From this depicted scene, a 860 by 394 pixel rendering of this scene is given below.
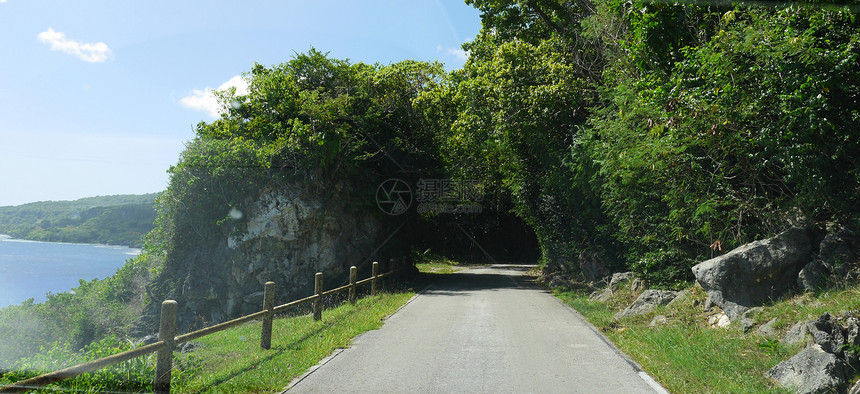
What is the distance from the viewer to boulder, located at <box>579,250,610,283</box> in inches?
711

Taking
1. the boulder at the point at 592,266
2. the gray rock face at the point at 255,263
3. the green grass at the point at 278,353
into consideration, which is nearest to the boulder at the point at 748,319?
the green grass at the point at 278,353

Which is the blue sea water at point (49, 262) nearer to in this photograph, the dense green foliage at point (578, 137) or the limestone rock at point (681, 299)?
the dense green foliage at point (578, 137)

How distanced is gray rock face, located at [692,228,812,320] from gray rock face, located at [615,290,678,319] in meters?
2.16

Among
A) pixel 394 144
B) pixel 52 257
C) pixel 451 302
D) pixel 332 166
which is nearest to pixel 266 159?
pixel 332 166

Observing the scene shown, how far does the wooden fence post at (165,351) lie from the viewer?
19.9ft

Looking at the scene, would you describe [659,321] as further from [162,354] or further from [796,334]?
[162,354]

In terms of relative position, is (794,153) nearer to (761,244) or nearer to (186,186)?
(761,244)

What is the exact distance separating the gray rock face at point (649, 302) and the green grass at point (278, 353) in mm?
5667

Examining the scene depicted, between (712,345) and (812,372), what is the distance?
2.18 m

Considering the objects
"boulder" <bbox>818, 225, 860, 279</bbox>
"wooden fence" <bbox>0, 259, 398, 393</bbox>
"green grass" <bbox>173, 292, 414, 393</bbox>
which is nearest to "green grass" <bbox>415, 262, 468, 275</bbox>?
"green grass" <bbox>173, 292, 414, 393</bbox>

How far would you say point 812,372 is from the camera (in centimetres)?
556

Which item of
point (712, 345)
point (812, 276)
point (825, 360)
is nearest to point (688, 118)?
point (812, 276)

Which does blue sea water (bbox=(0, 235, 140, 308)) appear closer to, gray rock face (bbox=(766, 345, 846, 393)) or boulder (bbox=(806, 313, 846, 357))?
gray rock face (bbox=(766, 345, 846, 393))

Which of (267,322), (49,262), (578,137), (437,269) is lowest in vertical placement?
(437,269)
